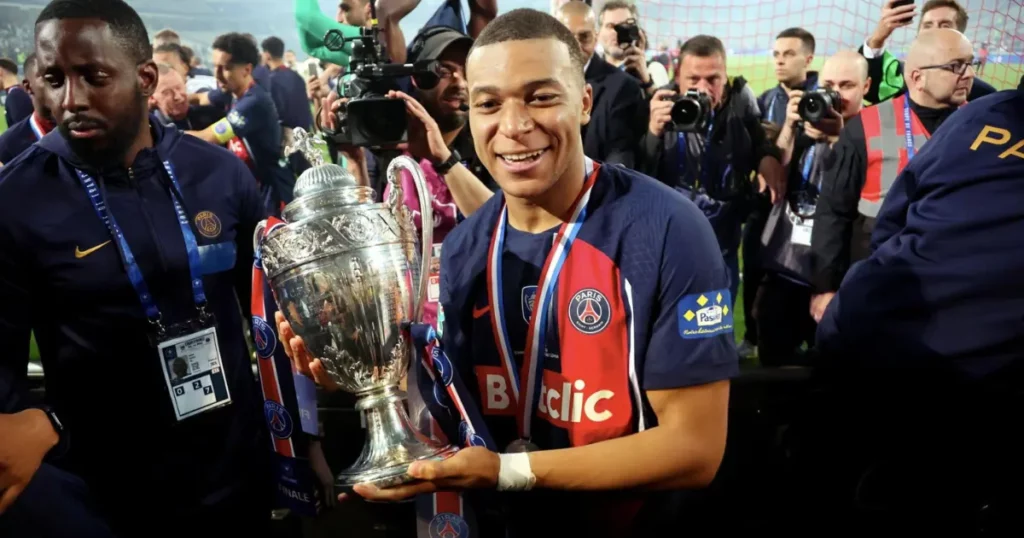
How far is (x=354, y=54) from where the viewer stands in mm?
2438

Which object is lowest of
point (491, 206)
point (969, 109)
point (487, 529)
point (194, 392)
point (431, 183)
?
point (487, 529)

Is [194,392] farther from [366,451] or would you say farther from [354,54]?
[354,54]

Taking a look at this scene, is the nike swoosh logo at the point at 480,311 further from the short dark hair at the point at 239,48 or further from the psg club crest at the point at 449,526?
the short dark hair at the point at 239,48

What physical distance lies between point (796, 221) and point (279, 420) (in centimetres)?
280

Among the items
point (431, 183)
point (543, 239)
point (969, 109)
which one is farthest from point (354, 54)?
point (969, 109)

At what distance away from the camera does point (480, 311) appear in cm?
167

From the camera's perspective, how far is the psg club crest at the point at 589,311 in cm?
152

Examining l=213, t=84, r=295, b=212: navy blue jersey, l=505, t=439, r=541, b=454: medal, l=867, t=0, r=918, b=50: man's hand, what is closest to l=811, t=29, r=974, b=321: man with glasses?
l=867, t=0, r=918, b=50: man's hand

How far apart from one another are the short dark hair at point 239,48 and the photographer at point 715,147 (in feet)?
12.3

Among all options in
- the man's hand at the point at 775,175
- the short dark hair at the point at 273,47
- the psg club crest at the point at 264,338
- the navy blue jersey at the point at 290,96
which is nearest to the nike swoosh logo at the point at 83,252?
the psg club crest at the point at 264,338

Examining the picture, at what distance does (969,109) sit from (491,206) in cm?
124

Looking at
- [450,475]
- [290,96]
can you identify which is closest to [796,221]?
[450,475]

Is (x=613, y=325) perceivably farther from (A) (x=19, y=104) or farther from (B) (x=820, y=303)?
(A) (x=19, y=104)

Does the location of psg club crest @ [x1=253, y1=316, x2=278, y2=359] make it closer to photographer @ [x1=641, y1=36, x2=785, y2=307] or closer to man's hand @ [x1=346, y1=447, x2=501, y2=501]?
man's hand @ [x1=346, y1=447, x2=501, y2=501]
